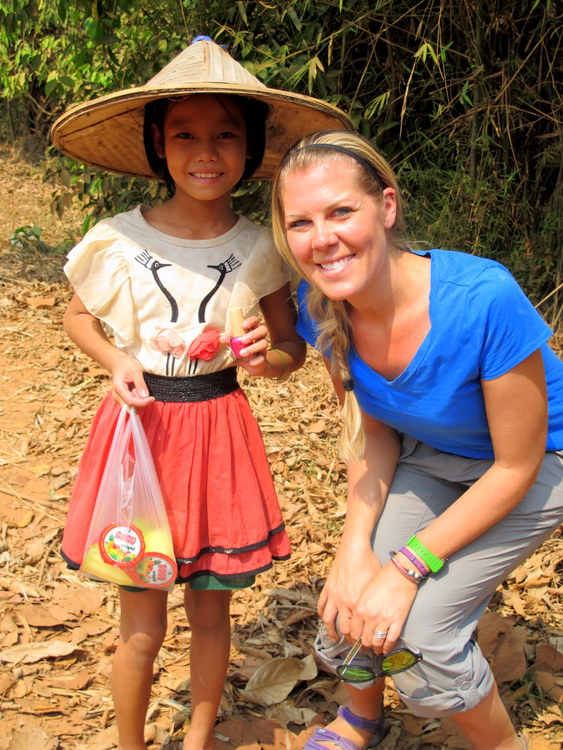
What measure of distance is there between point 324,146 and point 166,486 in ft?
3.04

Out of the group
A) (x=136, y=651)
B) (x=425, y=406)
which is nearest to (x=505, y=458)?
(x=425, y=406)

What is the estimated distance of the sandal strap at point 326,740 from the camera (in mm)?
2311

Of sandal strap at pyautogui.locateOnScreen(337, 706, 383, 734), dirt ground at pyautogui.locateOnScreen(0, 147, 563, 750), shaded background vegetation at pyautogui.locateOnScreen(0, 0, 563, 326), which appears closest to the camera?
sandal strap at pyautogui.locateOnScreen(337, 706, 383, 734)

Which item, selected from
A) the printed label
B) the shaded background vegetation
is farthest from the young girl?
the shaded background vegetation

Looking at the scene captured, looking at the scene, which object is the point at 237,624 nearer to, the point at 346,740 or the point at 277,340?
the point at 346,740

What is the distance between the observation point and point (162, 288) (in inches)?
82.4

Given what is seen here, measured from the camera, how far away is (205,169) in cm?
208

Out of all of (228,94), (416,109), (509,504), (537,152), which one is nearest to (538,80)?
(537,152)

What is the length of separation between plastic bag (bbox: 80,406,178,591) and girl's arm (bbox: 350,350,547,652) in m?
0.51

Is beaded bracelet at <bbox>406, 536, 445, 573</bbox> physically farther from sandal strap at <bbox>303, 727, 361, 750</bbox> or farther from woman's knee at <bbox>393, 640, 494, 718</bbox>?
sandal strap at <bbox>303, 727, 361, 750</bbox>

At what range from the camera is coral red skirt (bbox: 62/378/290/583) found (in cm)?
208

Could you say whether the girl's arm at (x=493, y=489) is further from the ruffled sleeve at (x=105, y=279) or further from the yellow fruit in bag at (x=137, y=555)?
the ruffled sleeve at (x=105, y=279)

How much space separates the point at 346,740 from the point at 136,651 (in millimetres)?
669

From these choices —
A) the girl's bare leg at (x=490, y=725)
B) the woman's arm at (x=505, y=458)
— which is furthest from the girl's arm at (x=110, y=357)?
the girl's bare leg at (x=490, y=725)
